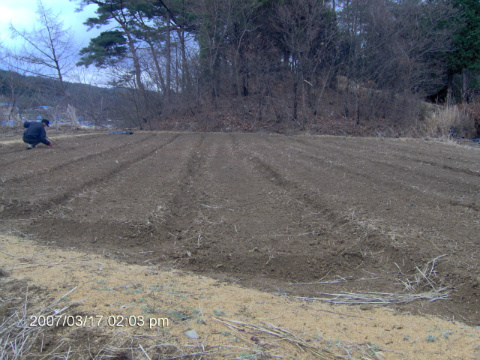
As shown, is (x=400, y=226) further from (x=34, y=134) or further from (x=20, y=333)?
(x=34, y=134)

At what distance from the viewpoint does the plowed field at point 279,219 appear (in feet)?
11.9

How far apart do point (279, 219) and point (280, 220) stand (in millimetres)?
39

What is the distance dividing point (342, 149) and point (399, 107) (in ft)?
38.1

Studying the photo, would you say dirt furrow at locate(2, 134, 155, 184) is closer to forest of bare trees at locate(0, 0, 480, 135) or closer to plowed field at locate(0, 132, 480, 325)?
plowed field at locate(0, 132, 480, 325)

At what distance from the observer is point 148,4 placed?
72.7ft

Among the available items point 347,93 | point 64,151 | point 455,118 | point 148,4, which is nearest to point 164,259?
point 64,151

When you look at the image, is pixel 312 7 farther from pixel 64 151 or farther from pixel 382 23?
pixel 64 151

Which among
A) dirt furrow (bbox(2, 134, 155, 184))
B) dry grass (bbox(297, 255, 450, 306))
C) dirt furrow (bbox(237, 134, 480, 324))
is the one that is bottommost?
dry grass (bbox(297, 255, 450, 306))

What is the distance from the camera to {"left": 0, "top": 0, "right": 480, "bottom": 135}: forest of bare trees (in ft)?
64.5

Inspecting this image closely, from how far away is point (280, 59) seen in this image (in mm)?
22328

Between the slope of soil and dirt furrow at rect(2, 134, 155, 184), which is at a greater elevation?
dirt furrow at rect(2, 134, 155, 184)

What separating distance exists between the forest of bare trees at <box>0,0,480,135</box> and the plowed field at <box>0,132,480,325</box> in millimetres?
11810

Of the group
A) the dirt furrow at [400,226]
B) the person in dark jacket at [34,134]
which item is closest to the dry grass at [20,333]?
the dirt furrow at [400,226]

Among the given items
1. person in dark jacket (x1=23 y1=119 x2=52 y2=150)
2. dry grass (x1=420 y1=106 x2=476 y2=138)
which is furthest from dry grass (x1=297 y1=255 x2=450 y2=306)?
dry grass (x1=420 y1=106 x2=476 y2=138)
